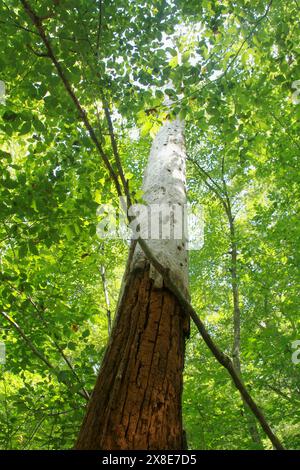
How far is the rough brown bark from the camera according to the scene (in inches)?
55.9

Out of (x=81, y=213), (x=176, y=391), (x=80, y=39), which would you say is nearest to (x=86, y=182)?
(x=81, y=213)

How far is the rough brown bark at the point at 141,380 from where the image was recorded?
1.42 meters

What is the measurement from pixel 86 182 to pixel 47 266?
6.25 ft

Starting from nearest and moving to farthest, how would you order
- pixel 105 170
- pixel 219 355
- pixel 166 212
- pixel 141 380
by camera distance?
1. pixel 141 380
2. pixel 219 355
3. pixel 166 212
4. pixel 105 170

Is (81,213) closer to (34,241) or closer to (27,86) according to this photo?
(34,241)

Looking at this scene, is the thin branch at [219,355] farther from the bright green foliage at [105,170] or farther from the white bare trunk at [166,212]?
the bright green foliage at [105,170]

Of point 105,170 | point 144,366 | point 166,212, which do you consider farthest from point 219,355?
point 105,170

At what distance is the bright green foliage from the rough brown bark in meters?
0.64

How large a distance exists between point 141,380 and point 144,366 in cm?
7

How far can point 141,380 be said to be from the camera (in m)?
1.56

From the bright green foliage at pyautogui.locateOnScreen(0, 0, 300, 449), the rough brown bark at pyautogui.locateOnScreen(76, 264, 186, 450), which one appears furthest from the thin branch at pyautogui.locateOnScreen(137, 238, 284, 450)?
the bright green foliage at pyautogui.locateOnScreen(0, 0, 300, 449)

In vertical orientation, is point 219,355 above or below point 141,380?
above

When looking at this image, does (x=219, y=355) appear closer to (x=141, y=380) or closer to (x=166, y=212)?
(x=141, y=380)

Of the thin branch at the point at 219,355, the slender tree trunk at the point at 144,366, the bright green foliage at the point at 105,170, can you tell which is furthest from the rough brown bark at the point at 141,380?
the bright green foliage at the point at 105,170
